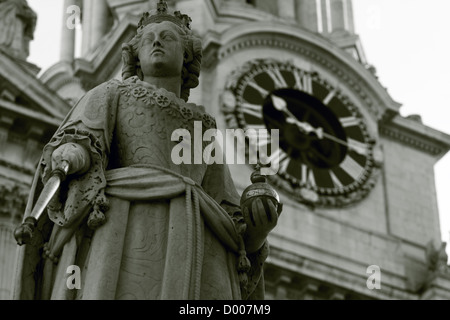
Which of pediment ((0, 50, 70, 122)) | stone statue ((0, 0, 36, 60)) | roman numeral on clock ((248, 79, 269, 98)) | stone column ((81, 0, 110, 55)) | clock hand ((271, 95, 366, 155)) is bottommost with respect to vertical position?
pediment ((0, 50, 70, 122))

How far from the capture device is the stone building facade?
3322 centimetres

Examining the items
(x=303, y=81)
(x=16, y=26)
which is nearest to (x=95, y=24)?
(x=303, y=81)

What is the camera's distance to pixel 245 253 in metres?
9.08

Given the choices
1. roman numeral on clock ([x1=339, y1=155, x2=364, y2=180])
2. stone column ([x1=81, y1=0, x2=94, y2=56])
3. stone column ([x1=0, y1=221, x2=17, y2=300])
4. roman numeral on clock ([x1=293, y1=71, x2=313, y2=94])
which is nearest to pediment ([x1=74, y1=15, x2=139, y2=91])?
roman numeral on clock ([x1=293, y1=71, x2=313, y2=94])

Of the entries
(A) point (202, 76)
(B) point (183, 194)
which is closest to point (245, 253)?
(B) point (183, 194)

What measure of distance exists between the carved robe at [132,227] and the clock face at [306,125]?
24.0 metres

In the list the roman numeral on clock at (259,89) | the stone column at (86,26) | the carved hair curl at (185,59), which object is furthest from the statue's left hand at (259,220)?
the stone column at (86,26)

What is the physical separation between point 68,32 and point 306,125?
12.1 meters

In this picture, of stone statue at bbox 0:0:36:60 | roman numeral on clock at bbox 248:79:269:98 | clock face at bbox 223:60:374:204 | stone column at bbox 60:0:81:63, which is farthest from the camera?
stone column at bbox 60:0:81:63

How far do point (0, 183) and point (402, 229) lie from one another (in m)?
12.9

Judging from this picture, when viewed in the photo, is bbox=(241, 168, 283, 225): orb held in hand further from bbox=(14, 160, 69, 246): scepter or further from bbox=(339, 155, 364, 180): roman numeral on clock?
bbox=(339, 155, 364, 180): roman numeral on clock

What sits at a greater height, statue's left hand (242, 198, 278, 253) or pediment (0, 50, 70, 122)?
pediment (0, 50, 70, 122)

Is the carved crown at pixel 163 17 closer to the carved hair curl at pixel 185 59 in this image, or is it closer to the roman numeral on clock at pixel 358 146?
the carved hair curl at pixel 185 59

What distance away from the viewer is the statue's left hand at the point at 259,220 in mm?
8930
